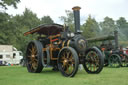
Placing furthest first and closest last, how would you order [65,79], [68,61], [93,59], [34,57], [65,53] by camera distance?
[34,57] → [93,59] → [65,53] → [68,61] → [65,79]

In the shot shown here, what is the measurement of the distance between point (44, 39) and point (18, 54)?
46.5ft

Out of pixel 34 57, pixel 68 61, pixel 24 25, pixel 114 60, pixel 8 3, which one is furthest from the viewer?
pixel 24 25

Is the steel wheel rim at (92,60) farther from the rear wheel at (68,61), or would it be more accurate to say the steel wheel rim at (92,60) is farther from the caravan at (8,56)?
the caravan at (8,56)

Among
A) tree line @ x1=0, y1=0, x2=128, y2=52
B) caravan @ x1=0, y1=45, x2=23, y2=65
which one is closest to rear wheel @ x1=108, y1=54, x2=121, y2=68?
tree line @ x1=0, y1=0, x2=128, y2=52

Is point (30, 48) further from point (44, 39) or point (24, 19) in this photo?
→ point (24, 19)

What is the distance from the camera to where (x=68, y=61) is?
6227 millimetres

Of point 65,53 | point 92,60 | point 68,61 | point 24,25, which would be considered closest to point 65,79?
point 68,61

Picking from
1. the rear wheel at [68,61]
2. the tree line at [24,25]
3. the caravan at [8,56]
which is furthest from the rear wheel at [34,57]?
the caravan at [8,56]

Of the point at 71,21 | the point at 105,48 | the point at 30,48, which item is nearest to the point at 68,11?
the point at 71,21

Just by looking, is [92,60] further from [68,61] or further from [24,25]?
[24,25]

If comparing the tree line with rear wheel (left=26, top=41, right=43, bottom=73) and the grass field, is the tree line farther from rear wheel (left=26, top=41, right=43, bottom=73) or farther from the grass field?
the grass field

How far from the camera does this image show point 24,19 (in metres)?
39.7

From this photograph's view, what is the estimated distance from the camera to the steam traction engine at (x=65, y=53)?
6262mm

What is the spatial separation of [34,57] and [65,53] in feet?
7.01
